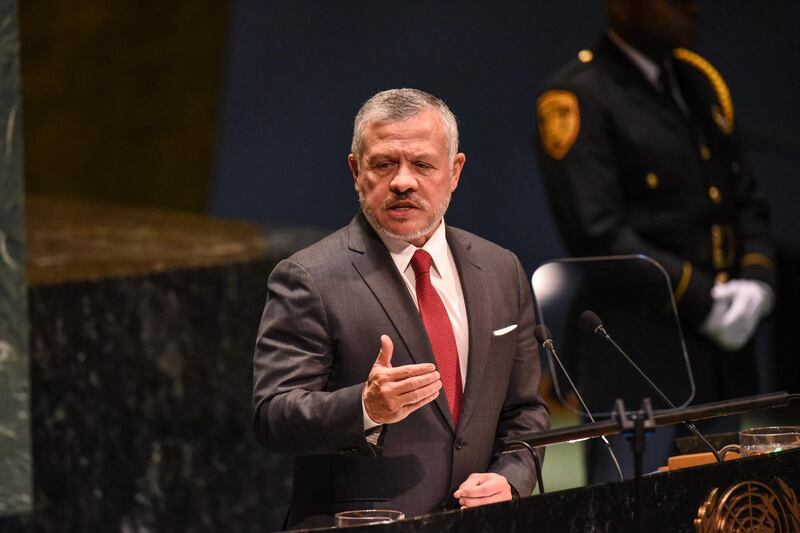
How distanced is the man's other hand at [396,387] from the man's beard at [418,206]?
1.01 ft

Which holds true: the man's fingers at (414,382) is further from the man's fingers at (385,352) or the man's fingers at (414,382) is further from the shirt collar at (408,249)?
the shirt collar at (408,249)

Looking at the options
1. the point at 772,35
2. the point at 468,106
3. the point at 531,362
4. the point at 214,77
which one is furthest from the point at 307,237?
the point at 531,362

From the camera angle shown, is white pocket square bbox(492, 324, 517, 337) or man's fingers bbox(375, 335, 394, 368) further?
white pocket square bbox(492, 324, 517, 337)

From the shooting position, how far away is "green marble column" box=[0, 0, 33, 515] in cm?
336

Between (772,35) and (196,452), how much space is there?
101 inches

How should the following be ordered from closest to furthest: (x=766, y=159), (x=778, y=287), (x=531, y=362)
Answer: (x=531, y=362)
(x=778, y=287)
(x=766, y=159)

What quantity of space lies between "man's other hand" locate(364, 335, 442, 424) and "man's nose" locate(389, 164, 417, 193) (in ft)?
1.04

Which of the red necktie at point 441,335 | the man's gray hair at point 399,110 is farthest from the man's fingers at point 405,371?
the man's gray hair at point 399,110

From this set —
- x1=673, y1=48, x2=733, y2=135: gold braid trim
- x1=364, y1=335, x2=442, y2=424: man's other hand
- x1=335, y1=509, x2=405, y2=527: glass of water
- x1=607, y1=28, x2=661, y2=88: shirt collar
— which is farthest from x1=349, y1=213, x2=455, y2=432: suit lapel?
x1=673, y1=48, x2=733, y2=135: gold braid trim

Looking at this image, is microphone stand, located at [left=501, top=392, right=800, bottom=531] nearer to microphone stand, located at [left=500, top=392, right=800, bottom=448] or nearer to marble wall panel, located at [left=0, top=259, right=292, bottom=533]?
microphone stand, located at [left=500, top=392, right=800, bottom=448]

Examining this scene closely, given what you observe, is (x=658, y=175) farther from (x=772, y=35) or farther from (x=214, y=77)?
(x=214, y=77)

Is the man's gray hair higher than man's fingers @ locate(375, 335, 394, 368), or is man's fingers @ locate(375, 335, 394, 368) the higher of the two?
the man's gray hair

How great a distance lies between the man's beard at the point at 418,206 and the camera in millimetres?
2271

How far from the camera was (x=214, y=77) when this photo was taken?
6.09 meters
